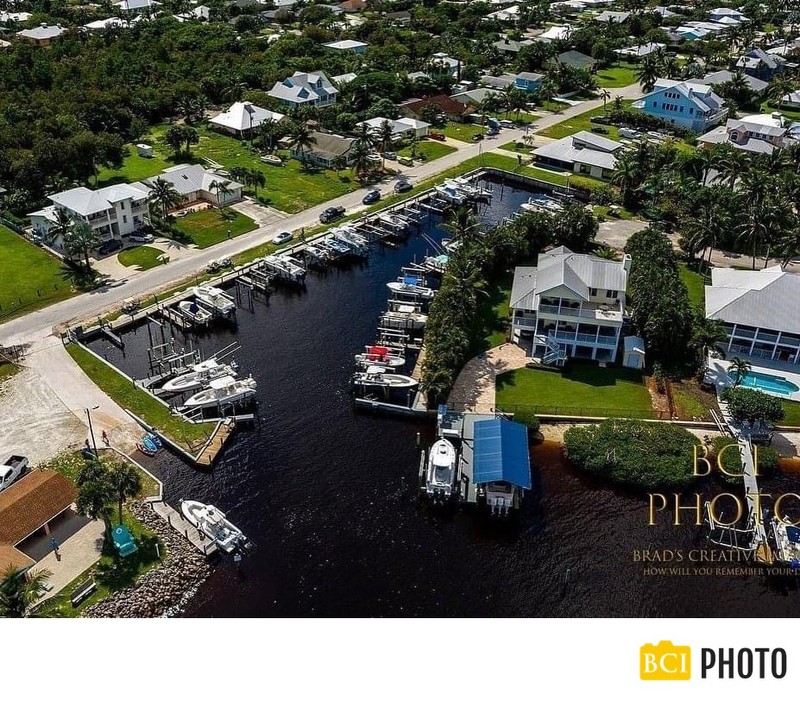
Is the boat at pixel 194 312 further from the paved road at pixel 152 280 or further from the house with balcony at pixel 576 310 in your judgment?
the house with balcony at pixel 576 310

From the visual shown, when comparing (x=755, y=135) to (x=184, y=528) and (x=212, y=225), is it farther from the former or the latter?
(x=184, y=528)

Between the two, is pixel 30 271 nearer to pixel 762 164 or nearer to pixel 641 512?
pixel 641 512

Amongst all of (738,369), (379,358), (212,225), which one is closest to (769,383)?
(738,369)

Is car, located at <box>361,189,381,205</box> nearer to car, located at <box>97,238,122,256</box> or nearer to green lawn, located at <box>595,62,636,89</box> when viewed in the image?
car, located at <box>97,238,122,256</box>

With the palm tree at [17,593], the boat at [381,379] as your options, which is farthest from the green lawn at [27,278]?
the palm tree at [17,593]

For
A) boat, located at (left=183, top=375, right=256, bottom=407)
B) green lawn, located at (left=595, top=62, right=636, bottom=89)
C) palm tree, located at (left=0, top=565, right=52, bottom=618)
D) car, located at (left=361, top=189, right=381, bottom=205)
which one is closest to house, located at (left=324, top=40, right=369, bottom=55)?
green lawn, located at (left=595, top=62, right=636, bottom=89)
